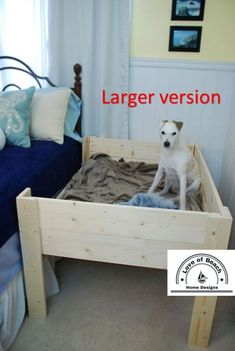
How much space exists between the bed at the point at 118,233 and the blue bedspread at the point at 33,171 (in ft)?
0.22

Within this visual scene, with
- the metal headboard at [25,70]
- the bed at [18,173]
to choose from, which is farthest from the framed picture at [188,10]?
the metal headboard at [25,70]

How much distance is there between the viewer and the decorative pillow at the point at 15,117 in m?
1.77

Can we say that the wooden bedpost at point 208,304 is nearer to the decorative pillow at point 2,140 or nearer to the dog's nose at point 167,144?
the dog's nose at point 167,144

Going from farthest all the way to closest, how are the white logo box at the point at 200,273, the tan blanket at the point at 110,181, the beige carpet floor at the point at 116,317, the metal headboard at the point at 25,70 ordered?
the metal headboard at the point at 25,70 < the tan blanket at the point at 110,181 < the beige carpet floor at the point at 116,317 < the white logo box at the point at 200,273

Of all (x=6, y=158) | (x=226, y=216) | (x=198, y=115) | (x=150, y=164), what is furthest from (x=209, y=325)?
(x=198, y=115)

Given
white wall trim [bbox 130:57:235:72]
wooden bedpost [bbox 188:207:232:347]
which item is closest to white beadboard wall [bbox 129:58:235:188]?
white wall trim [bbox 130:57:235:72]

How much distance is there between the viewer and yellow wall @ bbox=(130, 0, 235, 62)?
6.45 feet

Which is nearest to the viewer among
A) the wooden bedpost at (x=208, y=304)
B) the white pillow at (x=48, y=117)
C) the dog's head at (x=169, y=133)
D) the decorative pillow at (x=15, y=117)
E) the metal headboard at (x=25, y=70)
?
the wooden bedpost at (x=208, y=304)

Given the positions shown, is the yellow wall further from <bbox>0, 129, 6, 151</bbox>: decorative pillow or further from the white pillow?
<bbox>0, 129, 6, 151</bbox>: decorative pillow

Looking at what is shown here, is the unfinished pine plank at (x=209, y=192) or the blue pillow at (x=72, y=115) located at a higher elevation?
the blue pillow at (x=72, y=115)

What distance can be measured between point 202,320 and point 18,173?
1.09 meters

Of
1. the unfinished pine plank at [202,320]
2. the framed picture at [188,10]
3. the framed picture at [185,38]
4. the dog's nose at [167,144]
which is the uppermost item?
the framed picture at [188,10]

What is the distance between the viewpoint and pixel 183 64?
2088mm

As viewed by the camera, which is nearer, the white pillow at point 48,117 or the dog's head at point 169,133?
the dog's head at point 169,133
